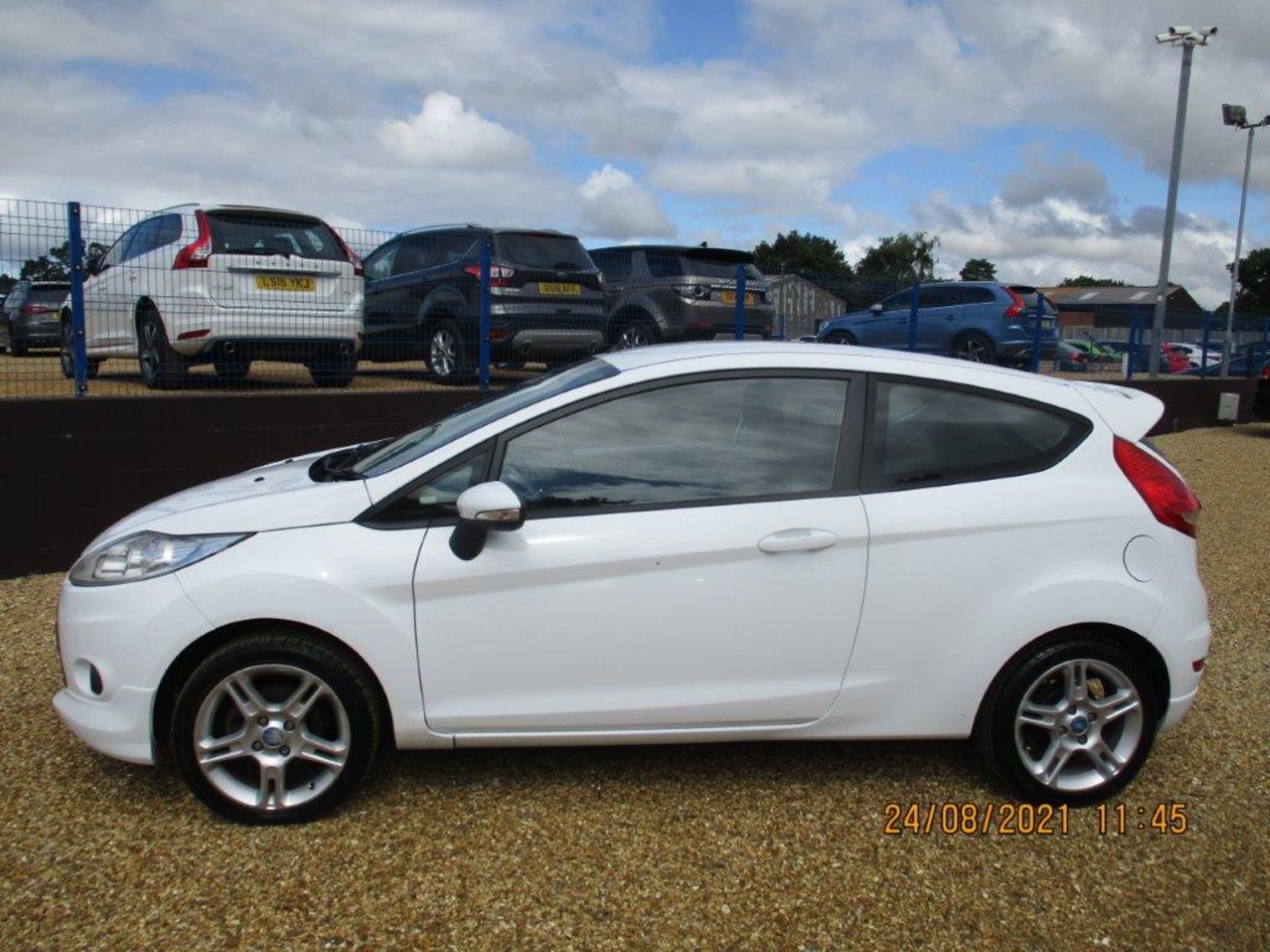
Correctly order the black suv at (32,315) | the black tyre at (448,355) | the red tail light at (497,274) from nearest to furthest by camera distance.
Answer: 1. the black suv at (32,315)
2. the black tyre at (448,355)
3. the red tail light at (497,274)

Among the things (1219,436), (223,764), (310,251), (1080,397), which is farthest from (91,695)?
(1219,436)

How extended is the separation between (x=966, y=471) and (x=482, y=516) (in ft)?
→ 5.15

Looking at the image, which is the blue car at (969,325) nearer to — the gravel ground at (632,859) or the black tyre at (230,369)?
the black tyre at (230,369)

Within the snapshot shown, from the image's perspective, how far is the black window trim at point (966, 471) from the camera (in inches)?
128

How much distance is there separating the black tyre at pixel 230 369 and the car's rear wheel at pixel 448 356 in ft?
5.90

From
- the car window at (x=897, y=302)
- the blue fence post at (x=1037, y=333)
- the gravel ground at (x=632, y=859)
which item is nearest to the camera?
the gravel ground at (x=632, y=859)

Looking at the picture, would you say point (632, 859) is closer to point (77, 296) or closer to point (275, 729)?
point (275, 729)

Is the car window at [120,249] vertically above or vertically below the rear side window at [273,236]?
below

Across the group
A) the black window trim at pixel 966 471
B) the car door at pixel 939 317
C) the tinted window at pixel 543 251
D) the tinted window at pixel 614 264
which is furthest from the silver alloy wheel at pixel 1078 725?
the car door at pixel 939 317

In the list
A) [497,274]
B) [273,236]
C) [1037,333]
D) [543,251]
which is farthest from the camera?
[1037,333]

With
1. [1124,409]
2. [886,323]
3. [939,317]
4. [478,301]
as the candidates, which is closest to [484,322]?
[478,301]

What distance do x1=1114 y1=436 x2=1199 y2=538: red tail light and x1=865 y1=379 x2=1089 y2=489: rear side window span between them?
16 centimetres

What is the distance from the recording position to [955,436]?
132 inches
